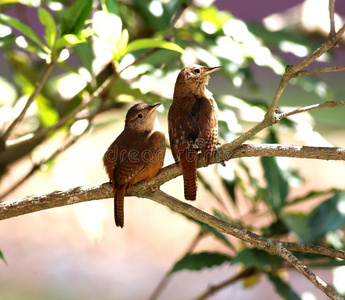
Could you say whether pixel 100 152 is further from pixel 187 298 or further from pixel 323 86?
pixel 323 86

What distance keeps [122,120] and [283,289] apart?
1304 mm

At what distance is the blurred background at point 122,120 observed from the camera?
267 centimetres

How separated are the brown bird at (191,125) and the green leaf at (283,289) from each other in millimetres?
989

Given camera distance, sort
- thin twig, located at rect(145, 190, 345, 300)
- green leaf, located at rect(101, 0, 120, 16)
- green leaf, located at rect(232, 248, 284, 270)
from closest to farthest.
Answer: thin twig, located at rect(145, 190, 345, 300) → green leaf, located at rect(101, 0, 120, 16) → green leaf, located at rect(232, 248, 284, 270)

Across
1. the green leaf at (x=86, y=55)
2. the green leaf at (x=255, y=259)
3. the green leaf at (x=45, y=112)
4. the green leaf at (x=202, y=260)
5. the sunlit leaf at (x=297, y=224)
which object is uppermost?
the green leaf at (x=45, y=112)

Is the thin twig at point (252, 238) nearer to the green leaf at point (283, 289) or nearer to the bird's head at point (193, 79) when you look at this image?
the bird's head at point (193, 79)

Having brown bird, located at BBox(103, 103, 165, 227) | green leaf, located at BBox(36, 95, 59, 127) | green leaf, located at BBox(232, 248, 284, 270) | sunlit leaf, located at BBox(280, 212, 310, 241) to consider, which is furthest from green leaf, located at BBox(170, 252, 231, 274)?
green leaf, located at BBox(36, 95, 59, 127)

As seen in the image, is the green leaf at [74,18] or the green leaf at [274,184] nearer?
the green leaf at [74,18]

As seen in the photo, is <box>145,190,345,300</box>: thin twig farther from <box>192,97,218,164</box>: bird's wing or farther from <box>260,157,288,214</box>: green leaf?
<box>260,157,288,214</box>: green leaf

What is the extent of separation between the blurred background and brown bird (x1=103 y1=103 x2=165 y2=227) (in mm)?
170

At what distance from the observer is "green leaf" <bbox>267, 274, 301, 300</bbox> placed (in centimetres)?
285

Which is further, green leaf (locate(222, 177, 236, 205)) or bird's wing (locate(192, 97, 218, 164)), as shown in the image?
green leaf (locate(222, 177, 236, 205))

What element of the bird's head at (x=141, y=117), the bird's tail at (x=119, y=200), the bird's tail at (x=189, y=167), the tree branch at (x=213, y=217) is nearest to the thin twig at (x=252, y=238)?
the tree branch at (x=213, y=217)

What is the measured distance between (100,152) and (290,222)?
5042 mm
